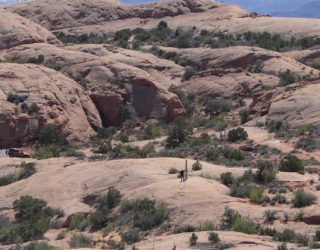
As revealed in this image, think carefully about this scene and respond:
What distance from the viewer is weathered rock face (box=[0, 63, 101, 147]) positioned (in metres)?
42.4

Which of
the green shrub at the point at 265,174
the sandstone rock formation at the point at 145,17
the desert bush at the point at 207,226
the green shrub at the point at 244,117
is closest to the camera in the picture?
the desert bush at the point at 207,226

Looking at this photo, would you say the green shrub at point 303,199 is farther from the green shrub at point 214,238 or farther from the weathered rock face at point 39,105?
the weathered rock face at point 39,105

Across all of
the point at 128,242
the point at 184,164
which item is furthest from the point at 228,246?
the point at 184,164

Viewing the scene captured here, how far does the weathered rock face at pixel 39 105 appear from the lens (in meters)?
42.4

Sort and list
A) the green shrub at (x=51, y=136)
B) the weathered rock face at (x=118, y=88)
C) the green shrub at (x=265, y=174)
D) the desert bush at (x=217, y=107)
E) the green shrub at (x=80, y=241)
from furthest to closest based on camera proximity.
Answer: the weathered rock face at (x=118, y=88)
the desert bush at (x=217, y=107)
the green shrub at (x=51, y=136)
the green shrub at (x=265, y=174)
the green shrub at (x=80, y=241)

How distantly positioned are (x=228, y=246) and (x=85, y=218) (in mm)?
8143

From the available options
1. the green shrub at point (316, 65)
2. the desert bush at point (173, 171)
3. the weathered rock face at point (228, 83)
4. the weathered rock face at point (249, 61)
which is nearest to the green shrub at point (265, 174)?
the desert bush at point (173, 171)

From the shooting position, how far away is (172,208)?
74.7 feet

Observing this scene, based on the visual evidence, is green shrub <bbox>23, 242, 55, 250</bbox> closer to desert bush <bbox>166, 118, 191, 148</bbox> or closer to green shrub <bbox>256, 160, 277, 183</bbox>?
green shrub <bbox>256, 160, 277, 183</bbox>

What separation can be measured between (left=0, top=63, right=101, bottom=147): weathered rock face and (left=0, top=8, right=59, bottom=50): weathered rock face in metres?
12.7

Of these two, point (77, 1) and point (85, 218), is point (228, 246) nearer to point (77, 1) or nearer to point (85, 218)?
point (85, 218)

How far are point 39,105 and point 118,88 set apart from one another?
319 inches

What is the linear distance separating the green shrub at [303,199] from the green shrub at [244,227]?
95.8 inches

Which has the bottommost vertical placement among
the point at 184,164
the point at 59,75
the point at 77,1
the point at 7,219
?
the point at 7,219
